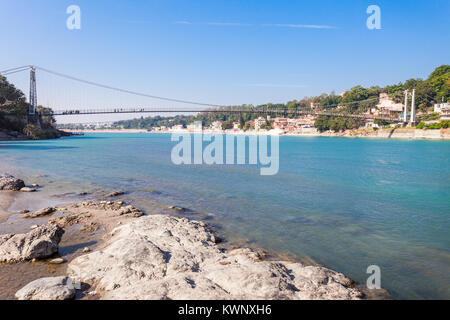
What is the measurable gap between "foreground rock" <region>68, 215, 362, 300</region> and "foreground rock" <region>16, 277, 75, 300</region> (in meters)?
0.40

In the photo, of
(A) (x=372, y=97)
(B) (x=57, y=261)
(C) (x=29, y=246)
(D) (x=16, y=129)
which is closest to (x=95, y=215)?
(C) (x=29, y=246)

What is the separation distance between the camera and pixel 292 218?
8375 mm

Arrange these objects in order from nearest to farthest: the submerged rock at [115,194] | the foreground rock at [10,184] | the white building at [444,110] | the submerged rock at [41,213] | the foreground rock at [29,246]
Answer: the foreground rock at [29,246]
the submerged rock at [41,213]
the foreground rock at [10,184]
the submerged rock at [115,194]
the white building at [444,110]

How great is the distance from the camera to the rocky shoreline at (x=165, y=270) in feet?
11.7

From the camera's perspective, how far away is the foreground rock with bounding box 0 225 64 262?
4.80 m

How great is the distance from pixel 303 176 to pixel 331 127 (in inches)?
2973

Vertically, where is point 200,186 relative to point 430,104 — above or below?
below

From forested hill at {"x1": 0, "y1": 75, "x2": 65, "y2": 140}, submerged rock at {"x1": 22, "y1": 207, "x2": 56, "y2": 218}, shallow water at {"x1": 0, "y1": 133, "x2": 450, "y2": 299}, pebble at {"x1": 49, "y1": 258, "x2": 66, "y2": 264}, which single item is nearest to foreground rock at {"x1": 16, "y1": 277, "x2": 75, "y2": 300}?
pebble at {"x1": 49, "y1": 258, "x2": 66, "y2": 264}

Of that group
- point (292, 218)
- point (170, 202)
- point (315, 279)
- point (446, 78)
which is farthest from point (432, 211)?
point (446, 78)

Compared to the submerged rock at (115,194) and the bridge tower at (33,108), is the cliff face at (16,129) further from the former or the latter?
the submerged rock at (115,194)

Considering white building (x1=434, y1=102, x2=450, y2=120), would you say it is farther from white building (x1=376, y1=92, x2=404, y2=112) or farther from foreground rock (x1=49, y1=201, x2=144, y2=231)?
foreground rock (x1=49, y1=201, x2=144, y2=231)

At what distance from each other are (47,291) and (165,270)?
1505 millimetres

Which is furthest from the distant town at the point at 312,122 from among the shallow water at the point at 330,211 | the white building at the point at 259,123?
the shallow water at the point at 330,211

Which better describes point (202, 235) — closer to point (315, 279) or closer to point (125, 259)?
point (125, 259)
